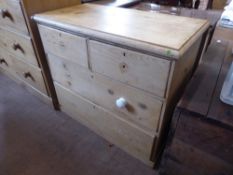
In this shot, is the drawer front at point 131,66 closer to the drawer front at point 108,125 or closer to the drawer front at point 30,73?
the drawer front at point 108,125

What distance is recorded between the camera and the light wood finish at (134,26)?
0.65 meters

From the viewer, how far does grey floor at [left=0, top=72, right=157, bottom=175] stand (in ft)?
3.59

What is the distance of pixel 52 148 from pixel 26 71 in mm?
678

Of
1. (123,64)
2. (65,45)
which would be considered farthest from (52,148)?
(123,64)

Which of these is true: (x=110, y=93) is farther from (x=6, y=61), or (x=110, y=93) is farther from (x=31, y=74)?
(x=6, y=61)

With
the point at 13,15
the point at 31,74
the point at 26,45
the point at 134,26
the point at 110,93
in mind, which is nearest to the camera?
the point at 134,26

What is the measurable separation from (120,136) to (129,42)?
0.64 metres

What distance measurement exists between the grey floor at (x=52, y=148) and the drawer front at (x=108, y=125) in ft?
0.24

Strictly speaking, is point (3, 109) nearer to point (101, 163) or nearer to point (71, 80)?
point (71, 80)

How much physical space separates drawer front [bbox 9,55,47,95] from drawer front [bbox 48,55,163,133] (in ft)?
0.74

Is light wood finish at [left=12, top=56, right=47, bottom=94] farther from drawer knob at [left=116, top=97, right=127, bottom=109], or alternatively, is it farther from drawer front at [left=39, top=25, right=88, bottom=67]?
drawer knob at [left=116, top=97, right=127, bottom=109]

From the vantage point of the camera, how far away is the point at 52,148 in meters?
1.21

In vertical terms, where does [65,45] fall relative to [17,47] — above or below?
above

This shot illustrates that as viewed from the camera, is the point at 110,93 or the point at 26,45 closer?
the point at 110,93
